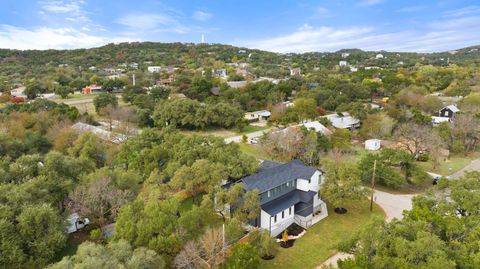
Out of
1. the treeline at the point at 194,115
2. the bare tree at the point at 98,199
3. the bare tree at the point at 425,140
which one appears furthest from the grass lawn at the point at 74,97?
the bare tree at the point at 425,140

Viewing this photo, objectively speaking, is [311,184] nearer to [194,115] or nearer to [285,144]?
[285,144]

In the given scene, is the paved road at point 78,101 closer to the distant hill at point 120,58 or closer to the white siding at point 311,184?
the distant hill at point 120,58

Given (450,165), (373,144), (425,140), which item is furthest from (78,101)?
(450,165)

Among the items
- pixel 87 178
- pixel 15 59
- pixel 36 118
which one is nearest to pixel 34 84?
pixel 36 118

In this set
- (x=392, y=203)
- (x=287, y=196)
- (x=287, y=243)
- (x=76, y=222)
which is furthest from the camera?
(x=392, y=203)

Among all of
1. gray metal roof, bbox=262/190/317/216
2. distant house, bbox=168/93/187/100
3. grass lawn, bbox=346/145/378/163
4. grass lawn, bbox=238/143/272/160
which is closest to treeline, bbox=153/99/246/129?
grass lawn, bbox=238/143/272/160

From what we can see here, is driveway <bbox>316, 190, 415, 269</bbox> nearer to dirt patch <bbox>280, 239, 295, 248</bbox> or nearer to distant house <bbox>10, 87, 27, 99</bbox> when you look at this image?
dirt patch <bbox>280, 239, 295, 248</bbox>
